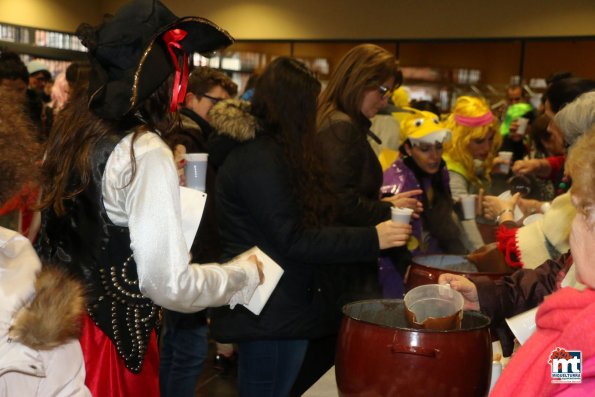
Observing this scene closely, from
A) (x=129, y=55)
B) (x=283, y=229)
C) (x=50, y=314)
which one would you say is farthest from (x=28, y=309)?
(x=283, y=229)

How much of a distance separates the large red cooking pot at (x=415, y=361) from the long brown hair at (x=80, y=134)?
2.10ft

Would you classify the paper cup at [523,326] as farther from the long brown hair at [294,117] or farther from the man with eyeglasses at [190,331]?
the man with eyeglasses at [190,331]

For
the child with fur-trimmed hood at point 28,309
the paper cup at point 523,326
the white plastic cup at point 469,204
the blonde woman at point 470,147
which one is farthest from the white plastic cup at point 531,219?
the child with fur-trimmed hood at point 28,309

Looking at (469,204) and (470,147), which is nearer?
(469,204)

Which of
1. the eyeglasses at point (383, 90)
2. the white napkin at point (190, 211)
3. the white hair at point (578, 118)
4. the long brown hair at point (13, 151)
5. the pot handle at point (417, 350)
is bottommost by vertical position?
the pot handle at point (417, 350)

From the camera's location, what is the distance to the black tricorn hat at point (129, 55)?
1.74m

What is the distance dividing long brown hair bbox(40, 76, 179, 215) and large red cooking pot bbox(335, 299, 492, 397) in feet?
2.10

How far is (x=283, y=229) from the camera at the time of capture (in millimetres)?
2410

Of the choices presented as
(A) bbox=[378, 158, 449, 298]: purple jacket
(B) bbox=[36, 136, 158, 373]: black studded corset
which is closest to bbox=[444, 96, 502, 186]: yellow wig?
(A) bbox=[378, 158, 449, 298]: purple jacket

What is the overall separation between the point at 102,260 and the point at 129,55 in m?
0.47

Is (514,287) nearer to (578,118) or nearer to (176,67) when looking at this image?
(578,118)

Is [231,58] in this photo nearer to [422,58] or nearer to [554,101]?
[422,58]

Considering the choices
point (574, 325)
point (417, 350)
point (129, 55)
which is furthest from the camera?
point (129, 55)

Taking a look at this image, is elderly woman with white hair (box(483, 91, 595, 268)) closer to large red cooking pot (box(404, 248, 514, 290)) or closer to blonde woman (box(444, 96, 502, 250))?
large red cooking pot (box(404, 248, 514, 290))
